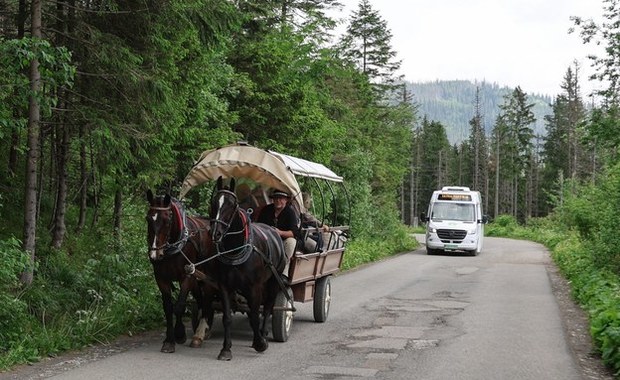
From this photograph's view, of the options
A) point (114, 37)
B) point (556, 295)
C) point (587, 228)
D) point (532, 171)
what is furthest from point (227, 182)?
point (532, 171)

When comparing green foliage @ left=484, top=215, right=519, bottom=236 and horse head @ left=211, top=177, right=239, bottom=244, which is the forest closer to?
horse head @ left=211, top=177, right=239, bottom=244

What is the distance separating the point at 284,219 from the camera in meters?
10.1

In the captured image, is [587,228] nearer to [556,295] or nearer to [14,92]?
[556,295]

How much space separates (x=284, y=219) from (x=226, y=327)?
2.32m

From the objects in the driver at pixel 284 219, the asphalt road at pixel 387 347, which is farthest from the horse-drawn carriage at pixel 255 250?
the asphalt road at pixel 387 347

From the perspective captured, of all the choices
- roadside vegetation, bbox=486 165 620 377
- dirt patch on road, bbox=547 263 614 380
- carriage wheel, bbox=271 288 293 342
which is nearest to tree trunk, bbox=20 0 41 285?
carriage wheel, bbox=271 288 293 342

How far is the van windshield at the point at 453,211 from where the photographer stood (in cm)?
2933

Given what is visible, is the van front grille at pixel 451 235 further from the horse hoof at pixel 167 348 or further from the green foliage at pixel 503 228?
the green foliage at pixel 503 228

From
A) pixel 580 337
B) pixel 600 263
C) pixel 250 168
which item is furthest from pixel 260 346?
pixel 600 263

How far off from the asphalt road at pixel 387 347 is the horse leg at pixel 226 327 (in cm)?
14

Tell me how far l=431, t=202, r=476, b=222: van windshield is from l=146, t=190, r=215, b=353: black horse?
2166 centimetres

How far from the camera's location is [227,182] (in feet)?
37.0

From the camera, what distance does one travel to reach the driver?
31.6 ft

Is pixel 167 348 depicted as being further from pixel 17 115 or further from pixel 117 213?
pixel 117 213
